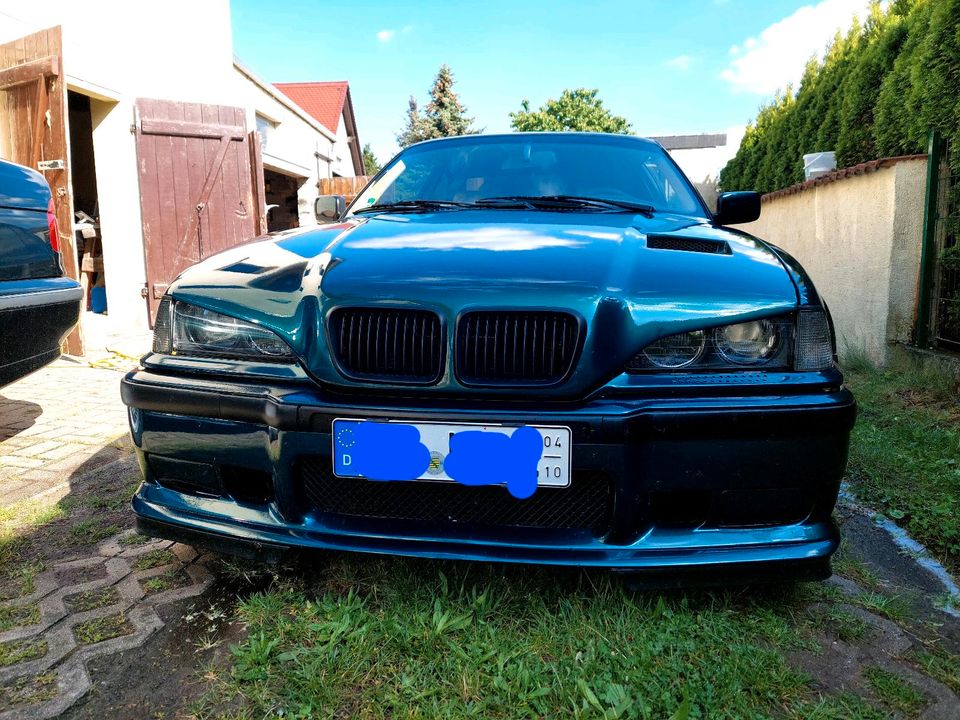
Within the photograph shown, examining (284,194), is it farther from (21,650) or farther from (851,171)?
(21,650)

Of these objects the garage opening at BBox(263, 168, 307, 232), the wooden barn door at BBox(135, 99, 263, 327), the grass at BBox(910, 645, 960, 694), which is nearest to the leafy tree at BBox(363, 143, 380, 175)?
the garage opening at BBox(263, 168, 307, 232)

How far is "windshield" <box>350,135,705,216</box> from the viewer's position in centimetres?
261

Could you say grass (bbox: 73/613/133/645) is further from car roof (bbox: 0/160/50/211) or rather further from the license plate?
car roof (bbox: 0/160/50/211)

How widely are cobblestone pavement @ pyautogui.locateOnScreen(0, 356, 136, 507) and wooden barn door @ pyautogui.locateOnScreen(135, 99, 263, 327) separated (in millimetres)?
2297

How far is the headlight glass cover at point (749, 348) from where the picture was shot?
1618 millimetres

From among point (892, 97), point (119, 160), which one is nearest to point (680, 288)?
point (892, 97)

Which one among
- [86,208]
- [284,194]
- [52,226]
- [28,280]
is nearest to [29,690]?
[28,280]

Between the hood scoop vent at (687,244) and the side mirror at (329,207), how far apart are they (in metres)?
1.50

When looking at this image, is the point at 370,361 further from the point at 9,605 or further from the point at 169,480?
the point at 9,605

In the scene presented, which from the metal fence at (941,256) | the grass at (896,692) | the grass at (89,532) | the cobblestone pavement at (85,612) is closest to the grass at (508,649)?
the grass at (896,692)

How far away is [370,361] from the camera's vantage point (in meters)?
1.64

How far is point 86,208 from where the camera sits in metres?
9.66

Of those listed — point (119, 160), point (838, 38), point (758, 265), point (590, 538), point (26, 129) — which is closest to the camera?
point (590, 538)

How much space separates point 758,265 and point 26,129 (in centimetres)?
613
